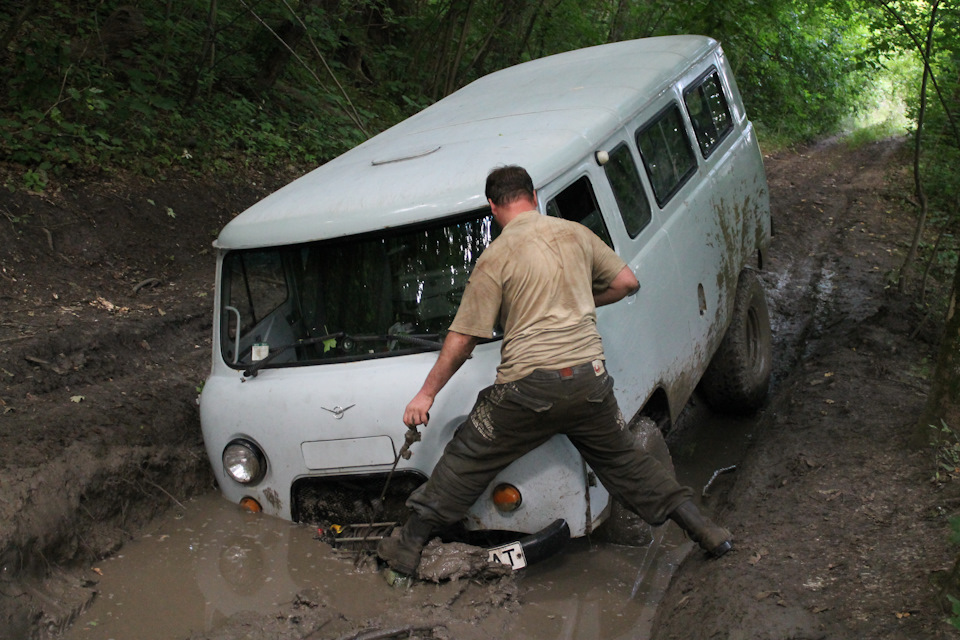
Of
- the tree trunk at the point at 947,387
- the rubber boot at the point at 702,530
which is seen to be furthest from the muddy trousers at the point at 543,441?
the tree trunk at the point at 947,387

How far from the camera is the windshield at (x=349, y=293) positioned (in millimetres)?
A: 3746

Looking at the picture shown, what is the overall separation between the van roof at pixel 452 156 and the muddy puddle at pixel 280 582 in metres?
1.42

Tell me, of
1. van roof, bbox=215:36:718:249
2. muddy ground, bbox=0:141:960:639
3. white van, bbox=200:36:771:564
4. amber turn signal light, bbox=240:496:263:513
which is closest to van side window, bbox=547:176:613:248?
white van, bbox=200:36:771:564

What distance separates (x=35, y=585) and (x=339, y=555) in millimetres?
1320

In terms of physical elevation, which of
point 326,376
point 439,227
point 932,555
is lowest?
point 932,555

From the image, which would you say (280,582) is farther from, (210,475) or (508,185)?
(508,185)

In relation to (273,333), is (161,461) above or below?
below

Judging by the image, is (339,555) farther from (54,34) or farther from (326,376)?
(54,34)

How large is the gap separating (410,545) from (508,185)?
60.4 inches

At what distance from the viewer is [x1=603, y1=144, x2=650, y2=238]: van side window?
419 centimetres

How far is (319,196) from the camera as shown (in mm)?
3980

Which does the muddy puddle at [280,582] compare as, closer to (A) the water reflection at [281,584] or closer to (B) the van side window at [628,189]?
(A) the water reflection at [281,584]

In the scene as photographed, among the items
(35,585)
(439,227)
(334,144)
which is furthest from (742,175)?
(334,144)

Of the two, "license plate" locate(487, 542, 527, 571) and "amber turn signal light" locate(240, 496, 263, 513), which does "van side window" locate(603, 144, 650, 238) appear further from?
"amber turn signal light" locate(240, 496, 263, 513)
